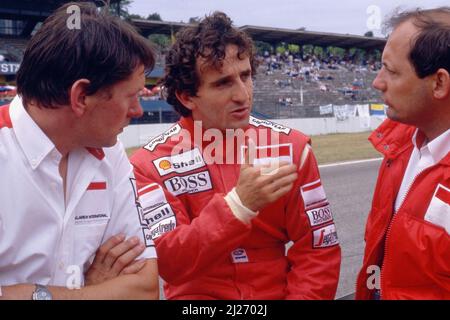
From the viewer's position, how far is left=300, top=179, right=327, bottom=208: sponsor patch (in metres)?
2.18

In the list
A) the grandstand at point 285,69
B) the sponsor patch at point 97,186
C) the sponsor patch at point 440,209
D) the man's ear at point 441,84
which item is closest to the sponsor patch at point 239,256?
the sponsor patch at point 97,186

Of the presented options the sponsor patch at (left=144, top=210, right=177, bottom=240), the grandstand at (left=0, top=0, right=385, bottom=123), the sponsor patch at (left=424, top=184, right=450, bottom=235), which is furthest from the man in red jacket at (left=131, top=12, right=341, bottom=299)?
the grandstand at (left=0, top=0, right=385, bottom=123)

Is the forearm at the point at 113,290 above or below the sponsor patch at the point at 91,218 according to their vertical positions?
below

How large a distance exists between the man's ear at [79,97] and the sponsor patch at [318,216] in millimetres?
942

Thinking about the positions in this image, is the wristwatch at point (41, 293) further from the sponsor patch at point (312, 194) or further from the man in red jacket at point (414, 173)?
the man in red jacket at point (414, 173)

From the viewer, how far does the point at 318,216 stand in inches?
86.6

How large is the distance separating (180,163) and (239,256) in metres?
0.44

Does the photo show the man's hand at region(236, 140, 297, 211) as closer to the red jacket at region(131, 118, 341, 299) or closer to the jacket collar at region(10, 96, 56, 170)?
the red jacket at region(131, 118, 341, 299)

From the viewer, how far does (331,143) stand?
64.4 ft

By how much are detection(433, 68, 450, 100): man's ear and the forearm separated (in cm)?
116

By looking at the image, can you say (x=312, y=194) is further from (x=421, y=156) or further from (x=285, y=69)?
(x=285, y=69)

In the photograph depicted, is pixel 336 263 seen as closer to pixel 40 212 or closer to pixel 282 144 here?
pixel 282 144

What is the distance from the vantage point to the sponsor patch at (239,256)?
218cm
